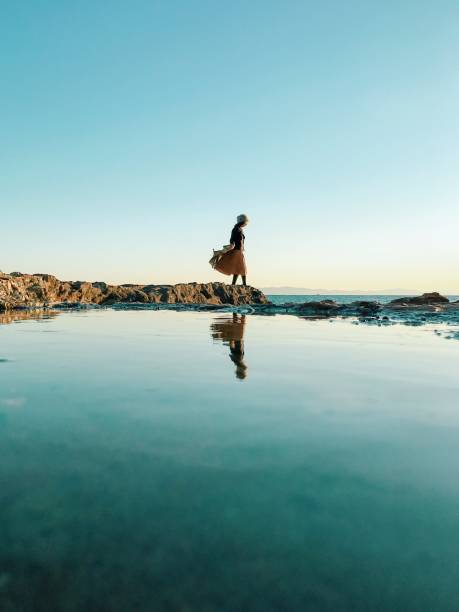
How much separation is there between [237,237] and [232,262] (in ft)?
3.19

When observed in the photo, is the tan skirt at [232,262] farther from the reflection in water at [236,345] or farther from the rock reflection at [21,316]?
the reflection in water at [236,345]

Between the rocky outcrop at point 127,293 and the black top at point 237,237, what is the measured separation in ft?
35.7

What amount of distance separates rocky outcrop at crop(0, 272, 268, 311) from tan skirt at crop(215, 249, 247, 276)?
10596 millimetres

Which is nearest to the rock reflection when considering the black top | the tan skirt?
the tan skirt

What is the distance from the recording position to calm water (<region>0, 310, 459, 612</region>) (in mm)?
1144

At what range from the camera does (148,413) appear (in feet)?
8.68

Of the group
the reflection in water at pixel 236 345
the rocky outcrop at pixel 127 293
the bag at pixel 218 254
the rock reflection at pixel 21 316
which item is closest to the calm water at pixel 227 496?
the reflection in water at pixel 236 345

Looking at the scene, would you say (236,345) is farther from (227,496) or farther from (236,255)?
(236,255)

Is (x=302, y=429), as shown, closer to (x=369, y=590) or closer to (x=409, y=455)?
(x=409, y=455)

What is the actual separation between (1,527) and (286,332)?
6932 mm

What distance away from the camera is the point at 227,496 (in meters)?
1.58

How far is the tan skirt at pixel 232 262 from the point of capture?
16.0 metres

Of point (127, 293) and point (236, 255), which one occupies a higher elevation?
point (236, 255)

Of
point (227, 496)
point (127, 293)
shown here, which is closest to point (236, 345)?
point (227, 496)
